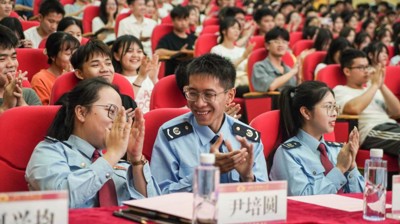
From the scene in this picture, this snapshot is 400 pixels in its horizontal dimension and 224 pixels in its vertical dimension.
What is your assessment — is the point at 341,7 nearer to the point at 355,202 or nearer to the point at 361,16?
the point at 361,16

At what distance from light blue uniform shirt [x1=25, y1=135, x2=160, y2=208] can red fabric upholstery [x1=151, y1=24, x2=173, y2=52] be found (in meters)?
4.13

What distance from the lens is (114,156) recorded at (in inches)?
74.9

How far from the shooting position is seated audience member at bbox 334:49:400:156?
3811mm

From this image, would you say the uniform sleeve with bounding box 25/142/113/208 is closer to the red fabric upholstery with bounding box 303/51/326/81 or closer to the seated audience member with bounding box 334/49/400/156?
the seated audience member with bounding box 334/49/400/156

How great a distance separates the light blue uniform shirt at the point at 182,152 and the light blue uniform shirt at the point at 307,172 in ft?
0.63

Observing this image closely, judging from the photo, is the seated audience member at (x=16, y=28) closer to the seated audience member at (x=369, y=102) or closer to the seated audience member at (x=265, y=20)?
the seated audience member at (x=369, y=102)

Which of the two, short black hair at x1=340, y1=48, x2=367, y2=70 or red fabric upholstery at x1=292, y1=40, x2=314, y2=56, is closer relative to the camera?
short black hair at x1=340, y1=48, x2=367, y2=70

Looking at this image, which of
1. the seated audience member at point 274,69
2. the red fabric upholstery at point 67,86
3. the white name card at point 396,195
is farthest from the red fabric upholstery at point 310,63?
the white name card at point 396,195

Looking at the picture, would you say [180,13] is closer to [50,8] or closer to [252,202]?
[50,8]

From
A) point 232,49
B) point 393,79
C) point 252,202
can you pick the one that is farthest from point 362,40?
point 252,202

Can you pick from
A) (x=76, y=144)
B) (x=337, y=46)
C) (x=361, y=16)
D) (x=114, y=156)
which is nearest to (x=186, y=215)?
(x=114, y=156)

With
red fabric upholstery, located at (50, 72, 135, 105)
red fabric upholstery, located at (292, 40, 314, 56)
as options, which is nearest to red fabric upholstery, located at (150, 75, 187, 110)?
red fabric upholstery, located at (50, 72, 135, 105)

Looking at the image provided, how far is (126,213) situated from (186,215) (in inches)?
7.3

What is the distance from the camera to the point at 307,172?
244 cm
